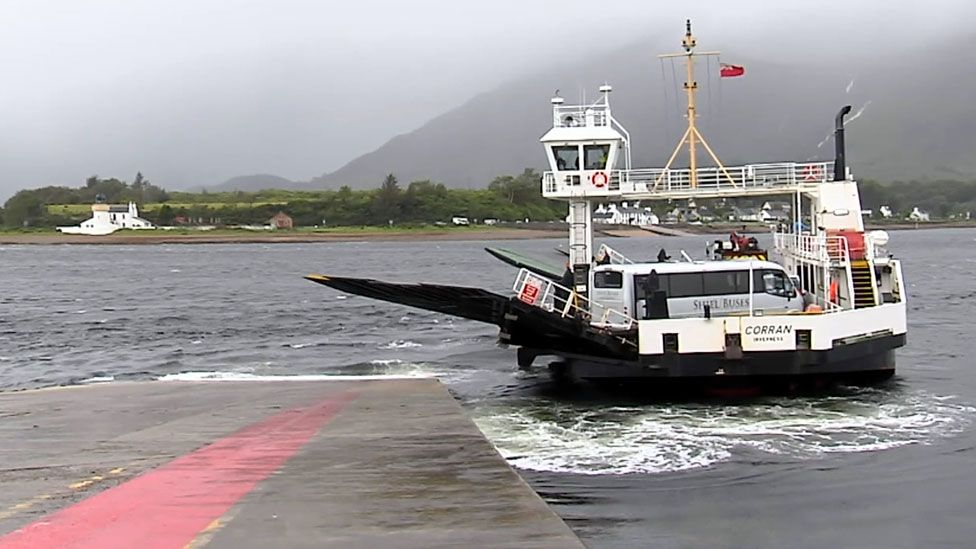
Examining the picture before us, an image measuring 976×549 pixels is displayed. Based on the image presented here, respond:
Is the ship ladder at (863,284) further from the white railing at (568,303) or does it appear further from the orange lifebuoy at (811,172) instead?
the white railing at (568,303)

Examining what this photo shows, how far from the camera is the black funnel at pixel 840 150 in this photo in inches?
1007

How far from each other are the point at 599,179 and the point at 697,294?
4.36 m

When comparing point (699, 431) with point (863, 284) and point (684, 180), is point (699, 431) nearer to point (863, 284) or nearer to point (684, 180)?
point (863, 284)

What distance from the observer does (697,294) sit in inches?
944

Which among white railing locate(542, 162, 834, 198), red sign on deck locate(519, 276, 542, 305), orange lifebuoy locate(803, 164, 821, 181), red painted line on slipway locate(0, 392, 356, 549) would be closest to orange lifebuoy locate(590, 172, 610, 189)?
white railing locate(542, 162, 834, 198)

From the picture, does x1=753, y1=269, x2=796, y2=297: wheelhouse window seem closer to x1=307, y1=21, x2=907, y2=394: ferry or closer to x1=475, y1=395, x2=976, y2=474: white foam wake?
x1=307, y1=21, x2=907, y2=394: ferry

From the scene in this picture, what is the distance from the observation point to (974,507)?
45.9 ft

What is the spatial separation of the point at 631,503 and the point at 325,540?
20.1 feet

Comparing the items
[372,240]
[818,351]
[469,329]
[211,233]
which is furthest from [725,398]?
[211,233]

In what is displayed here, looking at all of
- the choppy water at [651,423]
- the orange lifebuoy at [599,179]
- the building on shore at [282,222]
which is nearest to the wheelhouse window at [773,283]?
the choppy water at [651,423]

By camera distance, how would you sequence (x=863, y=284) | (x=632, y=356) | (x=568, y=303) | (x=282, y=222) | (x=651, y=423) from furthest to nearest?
(x=282, y=222) → (x=863, y=284) → (x=568, y=303) → (x=632, y=356) → (x=651, y=423)

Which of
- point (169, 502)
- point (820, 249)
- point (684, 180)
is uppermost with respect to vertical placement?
point (684, 180)

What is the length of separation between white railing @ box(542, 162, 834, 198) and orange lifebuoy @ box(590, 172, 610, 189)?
21 millimetres

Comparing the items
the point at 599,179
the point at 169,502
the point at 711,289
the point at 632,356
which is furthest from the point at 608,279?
the point at 169,502
